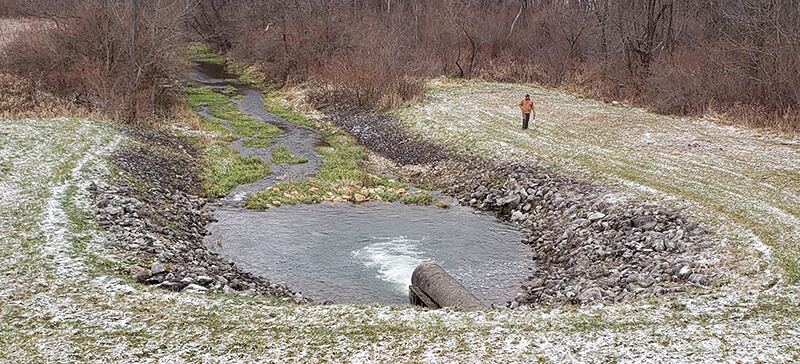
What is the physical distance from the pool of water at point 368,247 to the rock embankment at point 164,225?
0.78 meters

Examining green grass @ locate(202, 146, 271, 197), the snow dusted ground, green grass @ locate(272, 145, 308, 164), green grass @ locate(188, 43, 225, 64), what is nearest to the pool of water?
green grass @ locate(202, 146, 271, 197)

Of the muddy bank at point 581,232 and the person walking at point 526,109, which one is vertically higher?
the person walking at point 526,109

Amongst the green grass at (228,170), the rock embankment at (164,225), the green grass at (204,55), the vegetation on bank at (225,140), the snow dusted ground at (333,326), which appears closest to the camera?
the snow dusted ground at (333,326)

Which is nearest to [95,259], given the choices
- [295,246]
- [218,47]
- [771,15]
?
[295,246]

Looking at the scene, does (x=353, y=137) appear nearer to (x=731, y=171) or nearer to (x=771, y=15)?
(x=731, y=171)

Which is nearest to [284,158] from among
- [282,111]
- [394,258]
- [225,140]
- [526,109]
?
[225,140]

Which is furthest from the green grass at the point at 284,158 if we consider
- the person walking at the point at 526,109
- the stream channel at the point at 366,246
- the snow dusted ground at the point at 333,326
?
the snow dusted ground at the point at 333,326

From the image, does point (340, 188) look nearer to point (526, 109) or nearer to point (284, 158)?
point (284, 158)

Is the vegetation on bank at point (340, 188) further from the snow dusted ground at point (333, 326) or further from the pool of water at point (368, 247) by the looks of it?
the snow dusted ground at point (333, 326)

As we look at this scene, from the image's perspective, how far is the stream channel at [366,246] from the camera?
529 inches

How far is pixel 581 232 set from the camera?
15.1 m

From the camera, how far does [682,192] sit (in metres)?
15.7

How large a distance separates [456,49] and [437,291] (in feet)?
109

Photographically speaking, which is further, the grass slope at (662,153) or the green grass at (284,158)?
the green grass at (284,158)
